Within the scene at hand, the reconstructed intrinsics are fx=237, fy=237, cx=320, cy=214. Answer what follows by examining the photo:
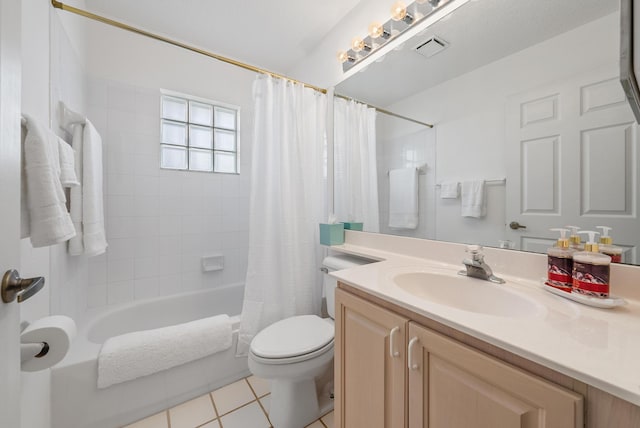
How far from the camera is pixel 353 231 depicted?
5.24 ft

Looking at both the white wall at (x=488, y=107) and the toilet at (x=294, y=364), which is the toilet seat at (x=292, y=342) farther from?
the white wall at (x=488, y=107)

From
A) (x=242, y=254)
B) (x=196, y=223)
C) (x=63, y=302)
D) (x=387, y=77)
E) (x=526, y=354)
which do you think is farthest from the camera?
(x=242, y=254)

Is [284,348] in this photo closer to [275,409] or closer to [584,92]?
[275,409]

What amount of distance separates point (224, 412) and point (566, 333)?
1548 millimetres

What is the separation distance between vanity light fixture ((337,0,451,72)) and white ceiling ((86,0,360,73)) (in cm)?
33

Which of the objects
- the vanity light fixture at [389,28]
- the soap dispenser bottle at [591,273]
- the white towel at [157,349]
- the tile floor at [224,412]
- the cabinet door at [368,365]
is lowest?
the tile floor at [224,412]

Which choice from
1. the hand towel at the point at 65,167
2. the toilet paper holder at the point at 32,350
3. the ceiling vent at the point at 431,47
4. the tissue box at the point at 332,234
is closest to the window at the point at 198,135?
the hand towel at the point at 65,167

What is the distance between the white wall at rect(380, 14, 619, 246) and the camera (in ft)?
2.51

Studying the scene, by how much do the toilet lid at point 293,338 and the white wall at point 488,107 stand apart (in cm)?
78

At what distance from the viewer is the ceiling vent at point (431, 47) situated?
115cm

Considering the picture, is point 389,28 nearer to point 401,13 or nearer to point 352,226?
point 401,13

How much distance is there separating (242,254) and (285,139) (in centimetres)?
128

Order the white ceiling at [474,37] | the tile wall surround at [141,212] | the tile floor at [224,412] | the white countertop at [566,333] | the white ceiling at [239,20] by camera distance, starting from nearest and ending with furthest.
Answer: the white countertop at [566,333] → the white ceiling at [474,37] → the tile floor at [224,412] → the white ceiling at [239,20] → the tile wall surround at [141,212]

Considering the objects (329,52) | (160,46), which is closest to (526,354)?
(329,52)
